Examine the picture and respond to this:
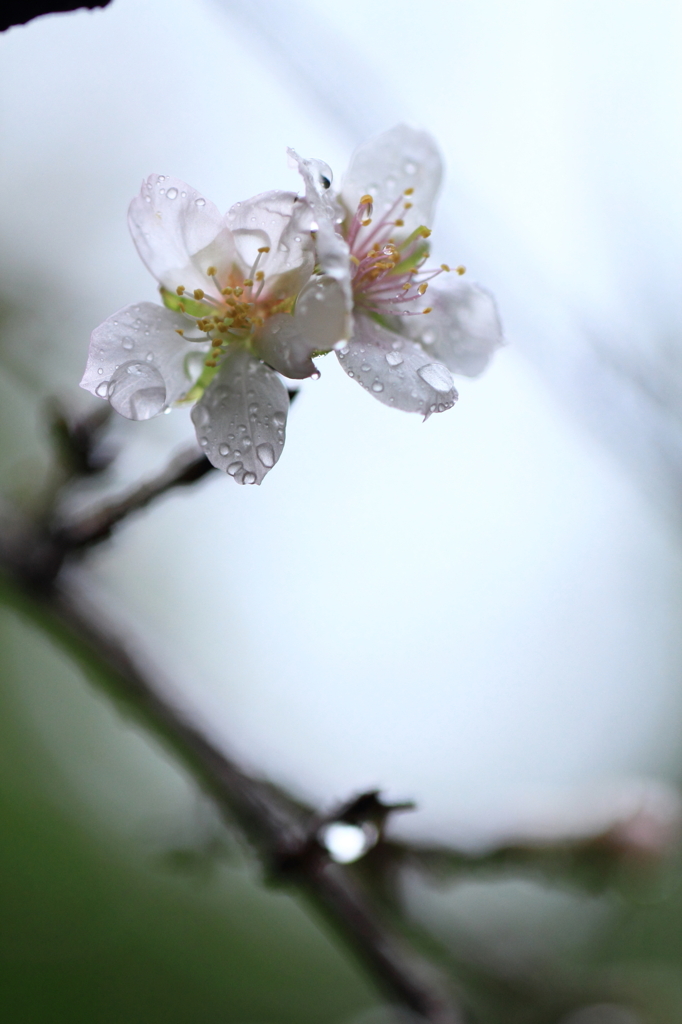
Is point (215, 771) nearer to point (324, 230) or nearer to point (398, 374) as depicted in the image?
point (398, 374)

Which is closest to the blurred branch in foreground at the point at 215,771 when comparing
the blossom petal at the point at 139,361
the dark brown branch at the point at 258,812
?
the dark brown branch at the point at 258,812

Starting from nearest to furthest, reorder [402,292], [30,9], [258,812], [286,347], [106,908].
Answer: [30,9] → [286,347] → [402,292] → [258,812] → [106,908]

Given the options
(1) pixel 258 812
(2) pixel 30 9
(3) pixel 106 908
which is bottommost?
(1) pixel 258 812

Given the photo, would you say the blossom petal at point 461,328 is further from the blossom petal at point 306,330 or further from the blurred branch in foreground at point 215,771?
the blurred branch in foreground at point 215,771

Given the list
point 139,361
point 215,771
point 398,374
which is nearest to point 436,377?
point 398,374

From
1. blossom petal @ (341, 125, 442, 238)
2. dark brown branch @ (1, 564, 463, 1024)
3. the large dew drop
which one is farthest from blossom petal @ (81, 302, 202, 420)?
dark brown branch @ (1, 564, 463, 1024)

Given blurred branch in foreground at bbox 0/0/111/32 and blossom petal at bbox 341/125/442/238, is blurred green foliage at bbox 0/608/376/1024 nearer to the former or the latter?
blossom petal at bbox 341/125/442/238
